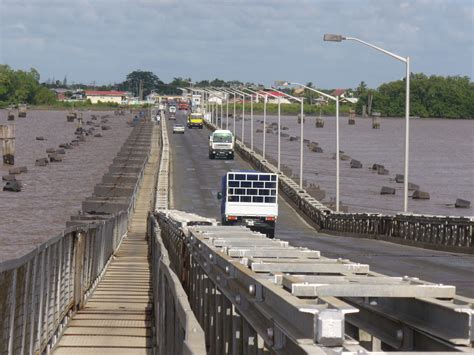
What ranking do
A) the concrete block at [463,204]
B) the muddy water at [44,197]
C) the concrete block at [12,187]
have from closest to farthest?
1. the muddy water at [44,197]
2. the concrete block at [463,204]
3. the concrete block at [12,187]

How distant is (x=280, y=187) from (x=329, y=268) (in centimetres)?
8168

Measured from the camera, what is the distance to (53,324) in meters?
15.0

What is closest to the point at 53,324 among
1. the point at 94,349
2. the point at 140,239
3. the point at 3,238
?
the point at 94,349

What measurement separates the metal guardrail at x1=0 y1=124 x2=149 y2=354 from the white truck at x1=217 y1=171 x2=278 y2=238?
1261 inches

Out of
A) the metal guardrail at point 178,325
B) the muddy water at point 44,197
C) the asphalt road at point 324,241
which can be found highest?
the metal guardrail at point 178,325

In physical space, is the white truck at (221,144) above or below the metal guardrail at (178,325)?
below

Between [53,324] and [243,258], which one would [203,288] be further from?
[53,324]

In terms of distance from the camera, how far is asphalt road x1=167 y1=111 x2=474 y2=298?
106ft

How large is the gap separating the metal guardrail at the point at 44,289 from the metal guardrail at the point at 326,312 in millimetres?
1822

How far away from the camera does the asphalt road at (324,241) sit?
32375 millimetres

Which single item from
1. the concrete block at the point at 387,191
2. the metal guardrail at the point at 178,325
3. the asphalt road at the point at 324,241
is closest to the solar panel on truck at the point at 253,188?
the asphalt road at the point at 324,241

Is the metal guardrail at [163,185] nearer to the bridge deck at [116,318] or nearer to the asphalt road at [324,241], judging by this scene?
the asphalt road at [324,241]

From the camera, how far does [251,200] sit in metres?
56.7

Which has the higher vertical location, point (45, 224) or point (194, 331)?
point (194, 331)
